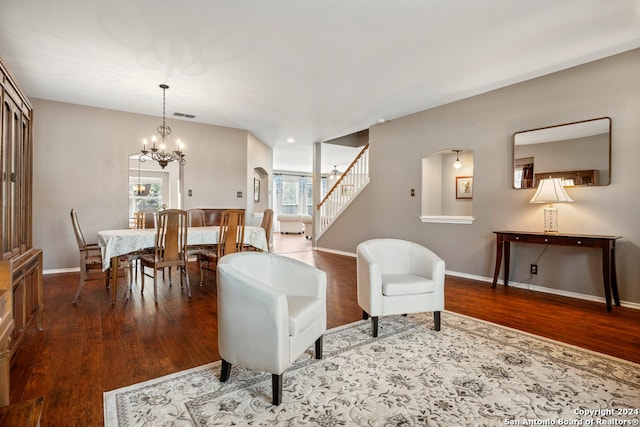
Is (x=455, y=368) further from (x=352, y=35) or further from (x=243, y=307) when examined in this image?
(x=352, y=35)


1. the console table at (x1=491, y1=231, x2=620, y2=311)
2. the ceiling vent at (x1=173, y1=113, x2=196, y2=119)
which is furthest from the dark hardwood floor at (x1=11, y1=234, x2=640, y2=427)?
the ceiling vent at (x1=173, y1=113, x2=196, y2=119)

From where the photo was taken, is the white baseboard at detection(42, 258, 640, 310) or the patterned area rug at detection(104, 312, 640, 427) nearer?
the patterned area rug at detection(104, 312, 640, 427)

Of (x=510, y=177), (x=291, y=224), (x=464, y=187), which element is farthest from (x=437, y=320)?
(x=291, y=224)

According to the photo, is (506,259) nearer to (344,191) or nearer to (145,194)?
(344,191)

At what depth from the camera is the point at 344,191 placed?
294 inches

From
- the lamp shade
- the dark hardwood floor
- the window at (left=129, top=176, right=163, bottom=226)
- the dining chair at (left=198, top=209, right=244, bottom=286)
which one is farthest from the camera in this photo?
the window at (left=129, top=176, right=163, bottom=226)

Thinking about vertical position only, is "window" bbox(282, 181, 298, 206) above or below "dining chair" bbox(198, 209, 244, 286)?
above

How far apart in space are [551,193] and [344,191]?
428cm

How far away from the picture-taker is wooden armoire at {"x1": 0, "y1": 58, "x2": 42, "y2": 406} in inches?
86.9

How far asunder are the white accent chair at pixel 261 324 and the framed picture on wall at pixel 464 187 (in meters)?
4.42

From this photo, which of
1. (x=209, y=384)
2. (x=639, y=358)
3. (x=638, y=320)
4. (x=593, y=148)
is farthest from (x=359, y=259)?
(x=593, y=148)

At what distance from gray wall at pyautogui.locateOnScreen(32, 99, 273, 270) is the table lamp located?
18.9ft

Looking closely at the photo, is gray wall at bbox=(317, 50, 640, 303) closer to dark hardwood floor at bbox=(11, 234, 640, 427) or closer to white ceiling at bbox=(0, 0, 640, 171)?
white ceiling at bbox=(0, 0, 640, 171)

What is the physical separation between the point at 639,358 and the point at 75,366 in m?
3.87
